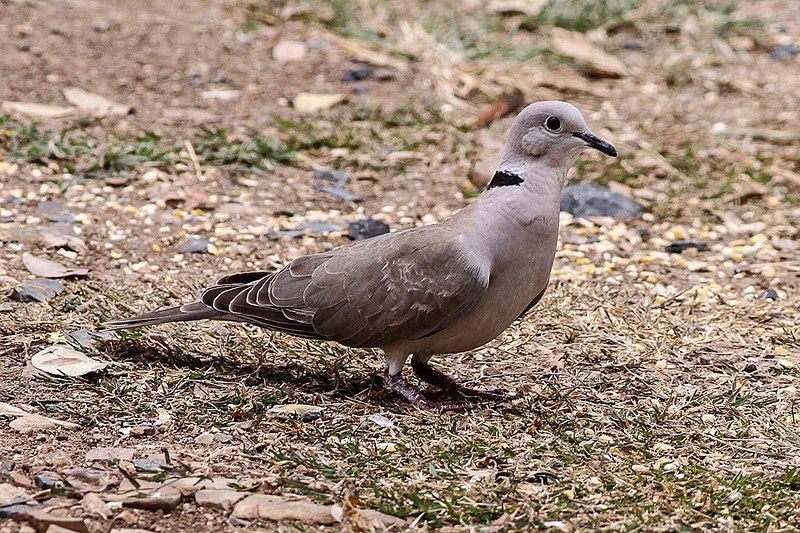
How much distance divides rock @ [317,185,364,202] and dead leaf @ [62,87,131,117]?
1.48m

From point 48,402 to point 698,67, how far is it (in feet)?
20.7

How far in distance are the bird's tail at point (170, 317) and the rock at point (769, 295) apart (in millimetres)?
2598

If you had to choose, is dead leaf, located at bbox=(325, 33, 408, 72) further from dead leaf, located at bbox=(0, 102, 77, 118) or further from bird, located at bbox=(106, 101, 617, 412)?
bird, located at bbox=(106, 101, 617, 412)

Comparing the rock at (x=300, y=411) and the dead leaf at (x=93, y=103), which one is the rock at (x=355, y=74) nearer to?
the dead leaf at (x=93, y=103)

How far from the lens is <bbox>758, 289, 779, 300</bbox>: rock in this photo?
5254mm

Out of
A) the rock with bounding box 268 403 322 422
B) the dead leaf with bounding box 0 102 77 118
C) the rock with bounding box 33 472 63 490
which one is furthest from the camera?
the dead leaf with bounding box 0 102 77 118

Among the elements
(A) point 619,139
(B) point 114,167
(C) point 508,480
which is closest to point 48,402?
(C) point 508,480

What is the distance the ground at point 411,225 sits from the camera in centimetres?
340

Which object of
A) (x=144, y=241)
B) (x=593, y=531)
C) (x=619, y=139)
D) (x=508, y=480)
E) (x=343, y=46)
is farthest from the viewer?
(x=343, y=46)

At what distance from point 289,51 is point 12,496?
18.9 feet

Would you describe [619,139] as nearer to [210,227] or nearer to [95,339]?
[210,227]

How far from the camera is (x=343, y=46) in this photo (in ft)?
27.7

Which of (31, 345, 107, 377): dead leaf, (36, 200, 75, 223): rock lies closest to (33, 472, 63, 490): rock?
(31, 345, 107, 377): dead leaf

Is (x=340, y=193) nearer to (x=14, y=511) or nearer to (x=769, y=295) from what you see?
(x=769, y=295)
